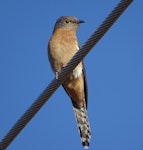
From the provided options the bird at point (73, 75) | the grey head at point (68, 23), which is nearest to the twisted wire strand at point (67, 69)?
the bird at point (73, 75)

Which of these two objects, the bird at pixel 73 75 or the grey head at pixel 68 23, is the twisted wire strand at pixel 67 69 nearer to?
the bird at pixel 73 75

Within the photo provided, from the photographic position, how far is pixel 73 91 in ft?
29.9

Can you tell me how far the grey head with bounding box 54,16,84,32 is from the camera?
32.8 ft

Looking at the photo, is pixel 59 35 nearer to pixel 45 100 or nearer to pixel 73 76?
pixel 73 76

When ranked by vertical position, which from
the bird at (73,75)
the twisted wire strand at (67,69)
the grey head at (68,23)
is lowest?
the twisted wire strand at (67,69)

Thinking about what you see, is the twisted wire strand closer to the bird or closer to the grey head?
the bird

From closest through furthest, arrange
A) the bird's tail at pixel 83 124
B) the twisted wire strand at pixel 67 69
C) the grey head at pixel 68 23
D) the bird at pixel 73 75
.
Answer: the twisted wire strand at pixel 67 69, the bird's tail at pixel 83 124, the bird at pixel 73 75, the grey head at pixel 68 23

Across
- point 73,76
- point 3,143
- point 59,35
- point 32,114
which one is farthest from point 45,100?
point 59,35

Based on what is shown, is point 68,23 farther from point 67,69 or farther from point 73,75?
point 67,69

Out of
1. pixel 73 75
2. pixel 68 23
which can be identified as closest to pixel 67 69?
pixel 73 75

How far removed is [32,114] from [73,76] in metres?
3.92

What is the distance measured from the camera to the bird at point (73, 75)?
29.0 ft

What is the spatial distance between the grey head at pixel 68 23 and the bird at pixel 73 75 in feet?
1.87

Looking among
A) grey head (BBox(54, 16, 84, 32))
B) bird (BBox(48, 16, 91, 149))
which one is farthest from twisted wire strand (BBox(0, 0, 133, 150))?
grey head (BBox(54, 16, 84, 32))
